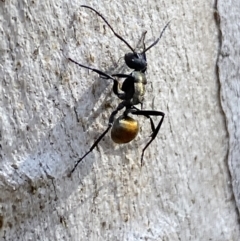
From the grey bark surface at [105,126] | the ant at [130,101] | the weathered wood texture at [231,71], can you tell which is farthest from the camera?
the weathered wood texture at [231,71]

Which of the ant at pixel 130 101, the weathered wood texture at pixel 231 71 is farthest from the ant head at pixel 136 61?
the weathered wood texture at pixel 231 71

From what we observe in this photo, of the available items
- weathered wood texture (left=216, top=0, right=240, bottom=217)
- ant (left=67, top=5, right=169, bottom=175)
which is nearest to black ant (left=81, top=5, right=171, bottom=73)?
ant (left=67, top=5, right=169, bottom=175)

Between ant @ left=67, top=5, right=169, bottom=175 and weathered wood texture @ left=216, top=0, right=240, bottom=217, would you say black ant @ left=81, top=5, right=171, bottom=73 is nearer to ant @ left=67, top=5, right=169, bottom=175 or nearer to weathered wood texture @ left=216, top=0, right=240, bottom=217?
ant @ left=67, top=5, right=169, bottom=175

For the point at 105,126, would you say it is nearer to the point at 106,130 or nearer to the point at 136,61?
the point at 106,130

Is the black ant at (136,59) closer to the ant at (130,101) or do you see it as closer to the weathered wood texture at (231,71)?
the ant at (130,101)

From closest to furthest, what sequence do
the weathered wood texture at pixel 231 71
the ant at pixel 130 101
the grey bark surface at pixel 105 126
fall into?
the grey bark surface at pixel 105 126
the ant at pixel 130 101
the weathered wood texture at pixel 231 71

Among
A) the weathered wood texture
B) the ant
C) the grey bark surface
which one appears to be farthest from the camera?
the weathered wood texture
